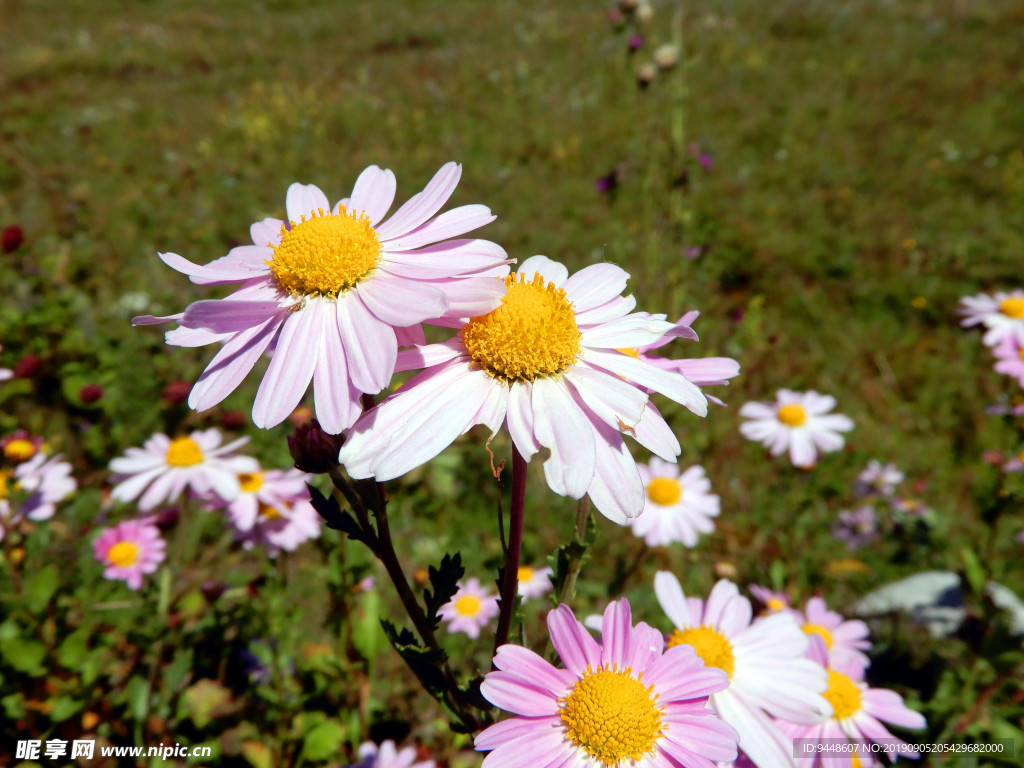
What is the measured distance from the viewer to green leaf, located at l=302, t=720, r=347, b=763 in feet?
6.59

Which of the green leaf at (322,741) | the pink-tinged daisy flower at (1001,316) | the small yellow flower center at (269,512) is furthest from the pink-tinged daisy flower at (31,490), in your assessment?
the pink-tinged daisy flower at (1001,316)

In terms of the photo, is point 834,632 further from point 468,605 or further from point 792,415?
point 468,605

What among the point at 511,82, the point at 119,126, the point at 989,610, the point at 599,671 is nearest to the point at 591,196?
the point at 511,82

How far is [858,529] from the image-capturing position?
10.3 ft

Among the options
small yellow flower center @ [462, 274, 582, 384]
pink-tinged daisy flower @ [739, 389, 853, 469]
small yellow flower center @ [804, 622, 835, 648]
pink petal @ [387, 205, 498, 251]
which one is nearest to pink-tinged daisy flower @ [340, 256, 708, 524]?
small yellow flower center @ [462, 274, 582, 384]

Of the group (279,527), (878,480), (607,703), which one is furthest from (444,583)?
(878,480)

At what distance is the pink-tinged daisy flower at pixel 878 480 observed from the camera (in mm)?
3066

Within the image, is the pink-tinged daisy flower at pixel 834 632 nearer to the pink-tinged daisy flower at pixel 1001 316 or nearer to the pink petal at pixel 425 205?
the pink-tinged daisy flower at pixel 1001 316

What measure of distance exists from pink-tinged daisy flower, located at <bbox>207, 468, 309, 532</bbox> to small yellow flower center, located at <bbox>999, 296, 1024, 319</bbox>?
117 inches

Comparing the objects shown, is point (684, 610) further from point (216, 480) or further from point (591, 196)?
point (591, 196)

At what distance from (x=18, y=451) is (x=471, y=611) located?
184 centimetres

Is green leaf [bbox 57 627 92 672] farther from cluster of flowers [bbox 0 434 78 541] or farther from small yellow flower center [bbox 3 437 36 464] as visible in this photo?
small yellow flower center [bbox 3 437 36 464]

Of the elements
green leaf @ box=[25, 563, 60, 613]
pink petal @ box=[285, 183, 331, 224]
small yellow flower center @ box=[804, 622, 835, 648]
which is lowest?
green leaf @ box=[25, 563, 60, 613]

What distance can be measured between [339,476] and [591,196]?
5.56 meters
